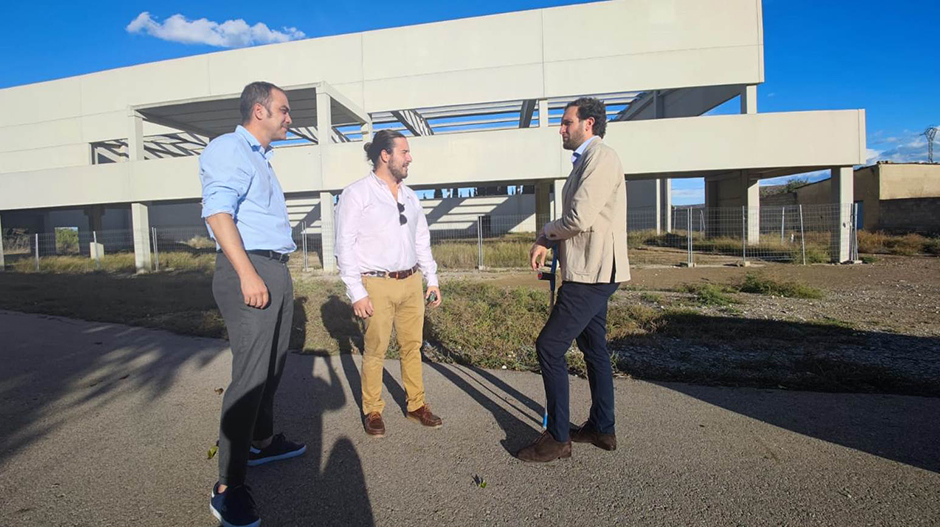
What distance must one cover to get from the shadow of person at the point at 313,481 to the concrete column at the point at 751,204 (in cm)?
1631

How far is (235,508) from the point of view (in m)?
2.12

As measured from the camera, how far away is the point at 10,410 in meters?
3.55

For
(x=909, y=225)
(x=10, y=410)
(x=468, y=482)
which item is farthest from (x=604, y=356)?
(x=909, y=225)

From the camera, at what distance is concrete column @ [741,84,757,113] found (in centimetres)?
1471

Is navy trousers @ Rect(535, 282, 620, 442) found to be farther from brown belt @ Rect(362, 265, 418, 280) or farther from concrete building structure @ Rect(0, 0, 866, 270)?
concrete building structure @ Rect(0, 0, 866, 270)

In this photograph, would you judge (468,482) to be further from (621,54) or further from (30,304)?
(621,54)

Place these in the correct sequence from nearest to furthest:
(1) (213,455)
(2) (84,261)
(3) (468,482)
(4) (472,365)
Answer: (3) (468,482) → (1) (213,455) → (4) (472,365) → (2) (84,261)

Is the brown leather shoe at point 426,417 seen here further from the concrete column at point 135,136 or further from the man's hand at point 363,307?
the concrete column at point 135,136

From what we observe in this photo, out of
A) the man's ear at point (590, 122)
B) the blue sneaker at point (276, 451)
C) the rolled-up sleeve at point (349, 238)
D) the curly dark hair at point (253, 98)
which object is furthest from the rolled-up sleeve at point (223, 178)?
the man's ear at point (590, 122)

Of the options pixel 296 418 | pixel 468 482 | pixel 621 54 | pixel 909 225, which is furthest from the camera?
pixel 909 225

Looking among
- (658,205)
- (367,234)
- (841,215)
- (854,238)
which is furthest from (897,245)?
(367,234)

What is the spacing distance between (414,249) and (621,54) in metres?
14.7

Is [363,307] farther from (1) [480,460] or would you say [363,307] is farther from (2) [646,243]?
(2) [646,243]

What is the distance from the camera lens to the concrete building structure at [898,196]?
67.7 ft
